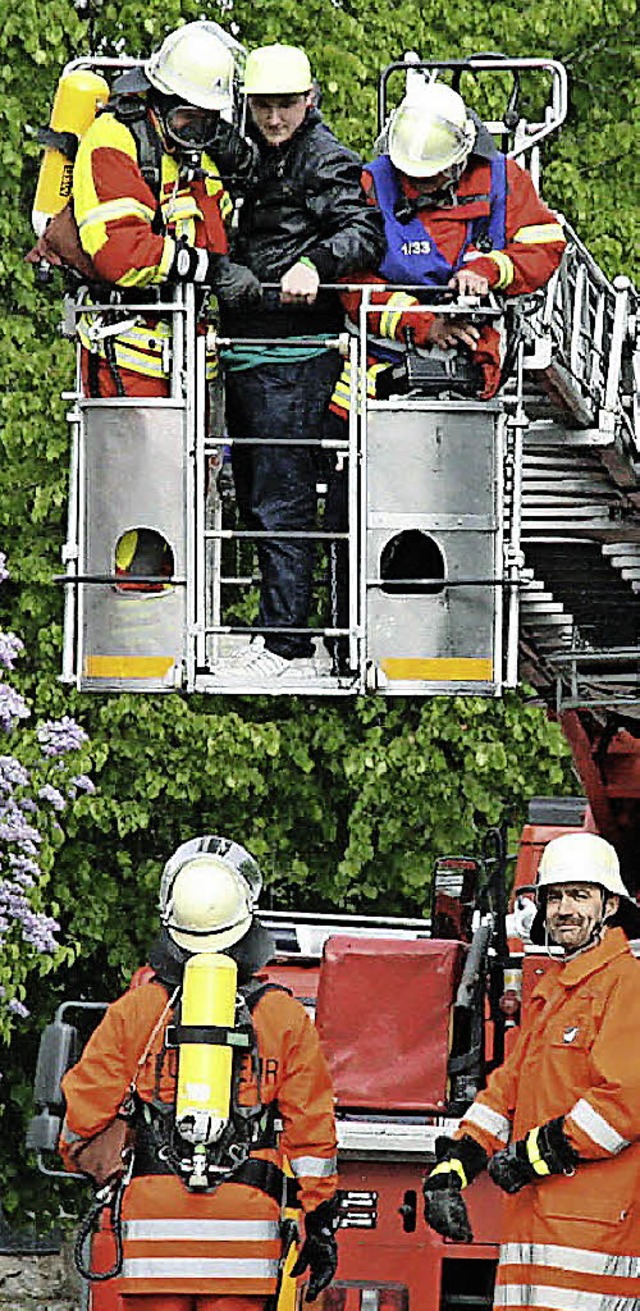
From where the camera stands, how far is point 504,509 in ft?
30.3

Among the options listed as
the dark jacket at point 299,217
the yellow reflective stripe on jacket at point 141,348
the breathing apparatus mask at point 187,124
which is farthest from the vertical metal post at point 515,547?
the breathing apparatus mask at point 187,124

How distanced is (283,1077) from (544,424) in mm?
2640

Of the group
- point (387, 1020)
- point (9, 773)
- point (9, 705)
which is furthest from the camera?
point (9, 773)

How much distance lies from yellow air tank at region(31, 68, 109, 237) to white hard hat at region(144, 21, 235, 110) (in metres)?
0.21

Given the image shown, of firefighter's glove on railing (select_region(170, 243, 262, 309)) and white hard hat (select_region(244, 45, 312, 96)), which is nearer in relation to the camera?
firefighter's glove on railing (select_region(170, 243, 262, 309))

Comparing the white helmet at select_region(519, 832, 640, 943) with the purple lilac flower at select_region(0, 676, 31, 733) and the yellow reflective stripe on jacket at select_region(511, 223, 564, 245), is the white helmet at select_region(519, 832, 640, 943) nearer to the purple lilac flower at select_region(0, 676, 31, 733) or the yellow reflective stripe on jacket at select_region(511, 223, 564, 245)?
the yellow reflective stripe on jacket at select_region(511, 223, 564, 245)

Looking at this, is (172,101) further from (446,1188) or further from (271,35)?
(271,35)

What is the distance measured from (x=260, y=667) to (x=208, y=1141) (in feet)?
4.86

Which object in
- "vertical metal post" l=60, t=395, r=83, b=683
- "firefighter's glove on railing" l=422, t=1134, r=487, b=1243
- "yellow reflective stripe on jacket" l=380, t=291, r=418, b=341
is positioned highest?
"yellow reflective stripe on jacket" l=380, t=291, r=418, b=341

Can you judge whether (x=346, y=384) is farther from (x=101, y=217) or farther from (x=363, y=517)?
(x=101, y=217)

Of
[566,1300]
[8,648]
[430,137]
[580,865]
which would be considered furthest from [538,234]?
[8,648]

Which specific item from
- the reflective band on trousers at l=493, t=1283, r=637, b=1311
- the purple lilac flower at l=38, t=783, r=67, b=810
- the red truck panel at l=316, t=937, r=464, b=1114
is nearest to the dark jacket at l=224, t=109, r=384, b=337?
the red truck panel at l=316, t=937, r=464, b=1114

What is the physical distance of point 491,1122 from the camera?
28.6 feet

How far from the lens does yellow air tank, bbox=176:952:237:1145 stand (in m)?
8.50
